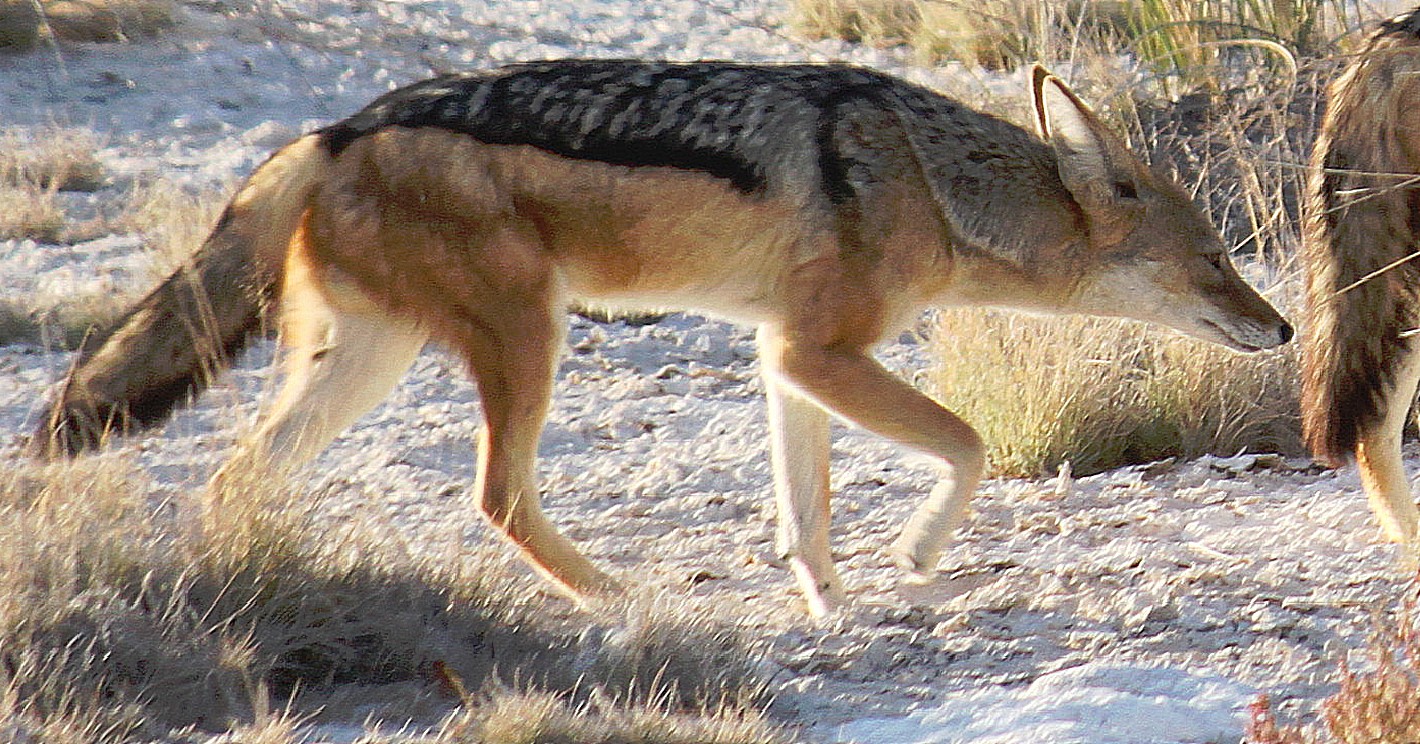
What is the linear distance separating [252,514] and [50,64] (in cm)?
805

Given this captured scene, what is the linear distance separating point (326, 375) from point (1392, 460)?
3033 mm

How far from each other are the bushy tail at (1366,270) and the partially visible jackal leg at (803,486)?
1.39m

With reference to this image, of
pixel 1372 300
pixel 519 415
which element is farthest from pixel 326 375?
pixel 1372 300

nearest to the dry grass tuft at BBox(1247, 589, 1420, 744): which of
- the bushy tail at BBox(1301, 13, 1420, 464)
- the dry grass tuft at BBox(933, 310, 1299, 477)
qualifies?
the bushy tail at BBox(1301, 13, 1420, 464)

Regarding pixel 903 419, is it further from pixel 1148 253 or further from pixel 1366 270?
pixel 1366 270

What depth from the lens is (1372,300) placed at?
526 cm

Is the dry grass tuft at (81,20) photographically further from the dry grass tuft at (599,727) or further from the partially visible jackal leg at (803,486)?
the dry grass tuft at (599,727)

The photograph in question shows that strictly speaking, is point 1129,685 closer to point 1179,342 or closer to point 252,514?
point 252,514

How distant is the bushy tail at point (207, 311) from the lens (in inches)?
188

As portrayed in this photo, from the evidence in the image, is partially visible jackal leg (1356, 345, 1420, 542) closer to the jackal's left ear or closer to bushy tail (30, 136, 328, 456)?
the jackal's left ear

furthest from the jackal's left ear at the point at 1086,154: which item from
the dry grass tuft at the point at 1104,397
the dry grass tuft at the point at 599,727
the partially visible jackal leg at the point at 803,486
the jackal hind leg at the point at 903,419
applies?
the dry grass tuft at the point at 599,727

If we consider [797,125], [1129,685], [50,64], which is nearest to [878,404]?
[797,125]

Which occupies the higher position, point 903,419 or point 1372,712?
point 1372,712

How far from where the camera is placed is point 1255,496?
232 inches
